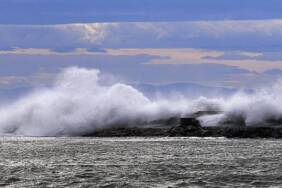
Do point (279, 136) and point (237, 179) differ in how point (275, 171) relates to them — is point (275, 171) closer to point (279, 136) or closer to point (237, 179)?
point (237, 179)

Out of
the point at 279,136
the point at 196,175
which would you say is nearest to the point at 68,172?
the point at 196,175

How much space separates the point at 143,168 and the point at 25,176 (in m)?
16.3

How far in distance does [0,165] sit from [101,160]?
15.6 m

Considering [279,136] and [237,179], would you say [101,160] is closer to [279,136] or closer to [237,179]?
[237,179]

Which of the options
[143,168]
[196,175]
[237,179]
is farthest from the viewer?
[143,168]

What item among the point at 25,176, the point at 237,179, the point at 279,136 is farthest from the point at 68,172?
the point at 279,136

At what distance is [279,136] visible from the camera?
7766 inches

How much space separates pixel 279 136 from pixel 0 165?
114 meters


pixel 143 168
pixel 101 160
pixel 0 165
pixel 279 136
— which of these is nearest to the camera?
pixel 143 168

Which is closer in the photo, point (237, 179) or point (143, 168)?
point (237, 179)

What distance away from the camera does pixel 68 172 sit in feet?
277

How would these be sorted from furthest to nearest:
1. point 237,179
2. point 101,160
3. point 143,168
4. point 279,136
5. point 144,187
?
point 279,136, point 101,160, point 143,168, point 237,179, point 144,187

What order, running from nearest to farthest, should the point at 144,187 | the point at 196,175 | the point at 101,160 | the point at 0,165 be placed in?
the point at 144,187, the point at 196,175, the point at 0,165, the point at 101,160

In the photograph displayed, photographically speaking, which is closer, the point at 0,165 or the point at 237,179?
the point at 237,179
